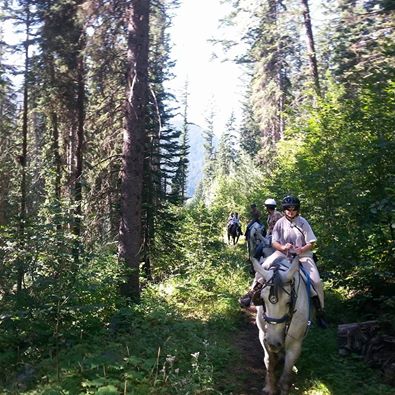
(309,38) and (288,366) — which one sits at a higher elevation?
(309,38)

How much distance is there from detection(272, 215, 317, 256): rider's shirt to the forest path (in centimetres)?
182

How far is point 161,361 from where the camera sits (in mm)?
6766

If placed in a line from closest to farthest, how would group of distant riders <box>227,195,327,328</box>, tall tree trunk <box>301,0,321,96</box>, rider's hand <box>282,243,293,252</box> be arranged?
group of distant riders <box>227,195,327,328</box>, rider's hand <box>282,243,293,252</box>, tall tree trunk <box>301,0,321,96</box>

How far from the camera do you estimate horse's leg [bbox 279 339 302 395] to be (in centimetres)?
566

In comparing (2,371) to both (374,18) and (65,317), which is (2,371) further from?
(374,18)

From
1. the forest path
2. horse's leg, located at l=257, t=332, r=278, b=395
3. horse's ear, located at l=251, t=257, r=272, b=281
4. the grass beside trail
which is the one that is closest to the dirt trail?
the forest path

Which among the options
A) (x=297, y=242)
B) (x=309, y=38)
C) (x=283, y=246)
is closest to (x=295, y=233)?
(x=297, y=242)

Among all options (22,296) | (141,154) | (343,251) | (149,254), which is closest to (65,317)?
(22,296)

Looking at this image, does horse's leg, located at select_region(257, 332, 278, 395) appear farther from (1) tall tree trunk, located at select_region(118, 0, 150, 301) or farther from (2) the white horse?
(1) tall tree trunk, located at select_region(118, 0, 150, 301)

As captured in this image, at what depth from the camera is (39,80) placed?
643 inches

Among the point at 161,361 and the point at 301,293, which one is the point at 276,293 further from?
the point at 161,361

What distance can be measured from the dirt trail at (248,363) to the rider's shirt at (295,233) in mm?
1823

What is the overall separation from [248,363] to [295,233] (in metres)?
2.54

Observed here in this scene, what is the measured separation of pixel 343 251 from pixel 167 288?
5.44 metres
